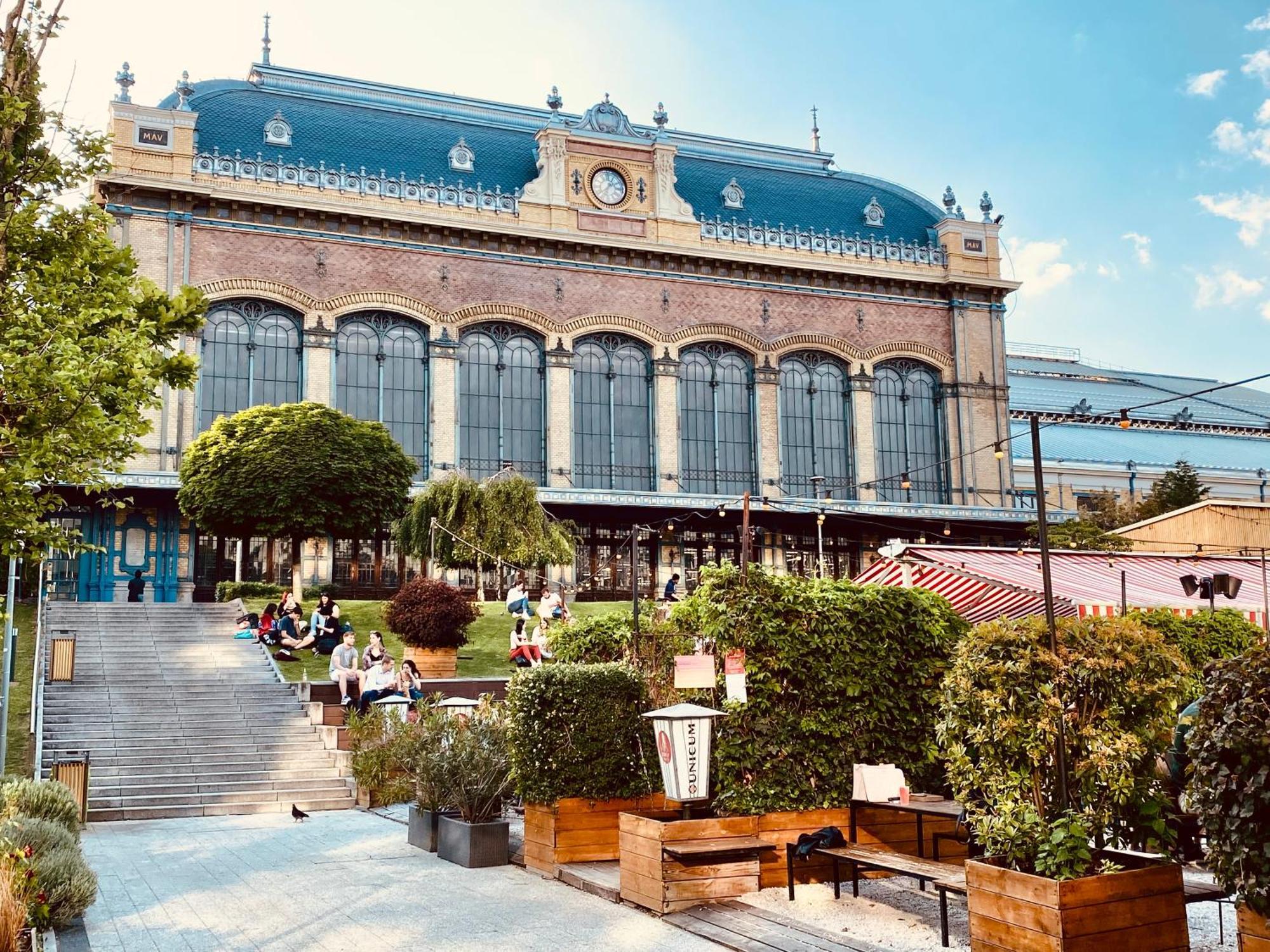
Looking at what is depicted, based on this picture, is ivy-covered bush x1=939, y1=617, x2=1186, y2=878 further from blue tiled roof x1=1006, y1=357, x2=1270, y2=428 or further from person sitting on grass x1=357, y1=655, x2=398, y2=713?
blue tiled roof x1=1006, y1=357, x2=1270, y2=428

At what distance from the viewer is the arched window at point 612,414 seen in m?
42.0

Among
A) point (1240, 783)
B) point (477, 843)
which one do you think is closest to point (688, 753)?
point (477, 843)

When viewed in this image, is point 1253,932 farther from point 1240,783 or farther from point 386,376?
point 386,376

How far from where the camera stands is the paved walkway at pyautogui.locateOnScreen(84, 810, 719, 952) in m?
9.17

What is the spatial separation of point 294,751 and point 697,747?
36.6 ft

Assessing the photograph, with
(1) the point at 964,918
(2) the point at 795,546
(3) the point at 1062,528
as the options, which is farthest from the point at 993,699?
(2) the point at 795,546

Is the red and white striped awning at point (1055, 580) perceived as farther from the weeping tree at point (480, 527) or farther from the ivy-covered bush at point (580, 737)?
the weeping tree at point (480, 527)

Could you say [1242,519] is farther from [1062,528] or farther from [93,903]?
[93,903]

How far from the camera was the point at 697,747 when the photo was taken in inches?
412

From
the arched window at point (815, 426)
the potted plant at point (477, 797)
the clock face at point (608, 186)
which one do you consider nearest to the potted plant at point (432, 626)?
the potted plant at point (477, 797)

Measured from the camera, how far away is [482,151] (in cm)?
4356

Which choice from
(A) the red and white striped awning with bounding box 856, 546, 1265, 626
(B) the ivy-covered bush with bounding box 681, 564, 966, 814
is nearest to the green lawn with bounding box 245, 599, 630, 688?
(A) the red and white striped awning with bounding box 856, 546, 1265, 626

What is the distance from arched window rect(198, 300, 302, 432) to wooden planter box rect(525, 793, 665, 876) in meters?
28.4

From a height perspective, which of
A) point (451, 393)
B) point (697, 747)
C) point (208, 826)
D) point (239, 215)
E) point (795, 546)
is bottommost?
point (208, 826)
